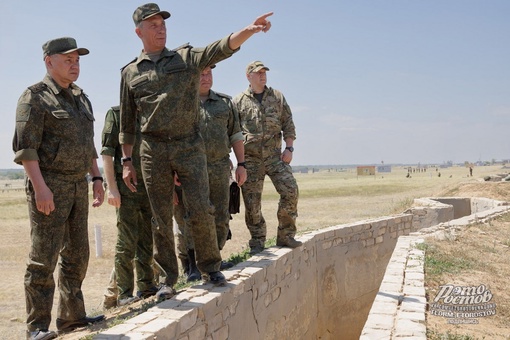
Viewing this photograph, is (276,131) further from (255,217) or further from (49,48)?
(49,48)

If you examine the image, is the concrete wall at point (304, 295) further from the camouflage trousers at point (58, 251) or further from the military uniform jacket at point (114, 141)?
the military uniform jacket at point (114, 141)

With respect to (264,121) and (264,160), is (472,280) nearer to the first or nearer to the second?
(264,160)

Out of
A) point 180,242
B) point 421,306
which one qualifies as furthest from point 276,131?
point 421,306

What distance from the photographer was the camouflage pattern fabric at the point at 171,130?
4.03 meters

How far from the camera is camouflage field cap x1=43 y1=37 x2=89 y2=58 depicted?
12.7ft

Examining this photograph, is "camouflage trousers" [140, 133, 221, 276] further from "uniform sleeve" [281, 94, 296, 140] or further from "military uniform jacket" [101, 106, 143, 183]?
"uniform sleeve" [281, 94, 296, 140]

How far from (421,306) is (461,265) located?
233cm

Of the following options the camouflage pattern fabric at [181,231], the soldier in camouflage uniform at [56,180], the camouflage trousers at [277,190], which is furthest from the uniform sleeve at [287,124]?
the soldier in camouflage uniform at [56,180]

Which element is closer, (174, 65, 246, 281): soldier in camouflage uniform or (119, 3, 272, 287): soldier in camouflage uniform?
(119, 3, 272, 287): soldier in camouflage uniform

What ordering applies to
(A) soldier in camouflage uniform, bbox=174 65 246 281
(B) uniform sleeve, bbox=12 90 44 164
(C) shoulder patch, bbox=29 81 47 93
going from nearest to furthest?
(B) uniform sleeve, bbox=12 90 44 164 < (C) shoulder patch, bbox=29 81 47 93 < (A) soldier in camouflage uniform, bbox=174 65 246 281

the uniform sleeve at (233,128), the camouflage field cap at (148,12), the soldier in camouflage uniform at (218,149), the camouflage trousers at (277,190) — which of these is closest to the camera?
the camouflage field cap at (148,12)

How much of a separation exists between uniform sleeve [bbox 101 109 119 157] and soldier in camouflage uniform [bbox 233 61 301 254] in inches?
65.2

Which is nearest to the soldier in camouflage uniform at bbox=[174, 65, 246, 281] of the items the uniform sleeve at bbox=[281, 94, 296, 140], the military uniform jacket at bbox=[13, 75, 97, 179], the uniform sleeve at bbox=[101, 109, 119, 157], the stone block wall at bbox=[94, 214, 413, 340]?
the stone block wall at bbox=[94, 214, 413, 340]

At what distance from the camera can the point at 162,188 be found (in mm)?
4207
